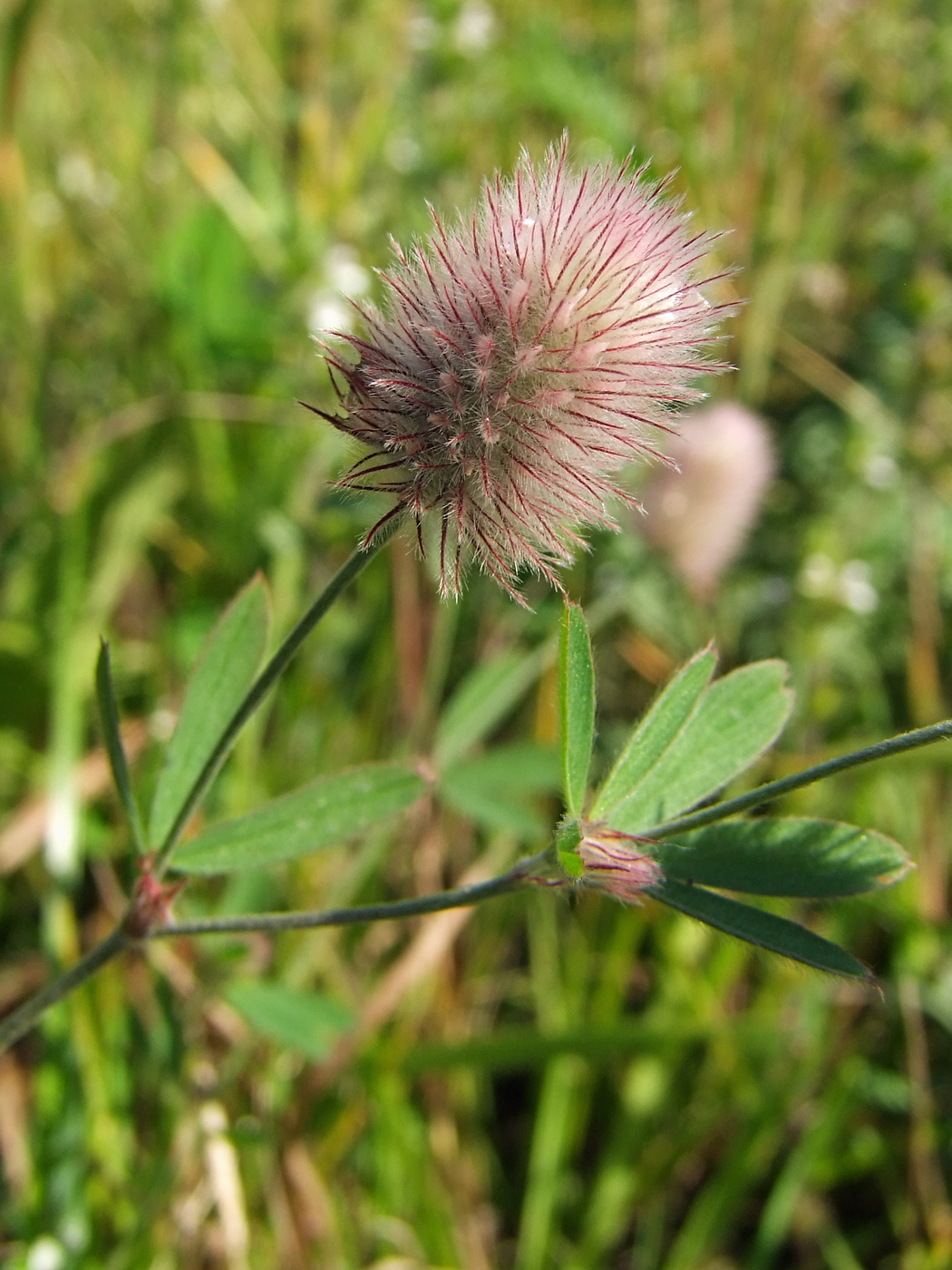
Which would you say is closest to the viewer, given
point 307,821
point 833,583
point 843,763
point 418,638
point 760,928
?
point 843,763

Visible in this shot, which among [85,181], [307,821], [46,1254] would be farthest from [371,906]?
[85,181]

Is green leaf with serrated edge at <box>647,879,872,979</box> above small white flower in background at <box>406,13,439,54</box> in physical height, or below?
below

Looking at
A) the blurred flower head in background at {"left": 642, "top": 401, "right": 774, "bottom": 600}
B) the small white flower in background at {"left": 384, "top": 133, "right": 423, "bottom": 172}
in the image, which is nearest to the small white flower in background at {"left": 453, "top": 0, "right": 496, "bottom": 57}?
the small white flower in background at {"left": 384, "top": 133, "right": 423, "bottom": 172}

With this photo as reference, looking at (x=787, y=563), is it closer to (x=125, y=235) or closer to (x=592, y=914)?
(x=592, y=914)

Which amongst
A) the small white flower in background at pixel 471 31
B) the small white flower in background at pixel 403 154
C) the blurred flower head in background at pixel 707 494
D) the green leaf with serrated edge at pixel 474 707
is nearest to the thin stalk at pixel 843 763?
the green leaf with serrated edge at pixel 474 707

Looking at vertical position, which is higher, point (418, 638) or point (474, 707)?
point (418, 638)

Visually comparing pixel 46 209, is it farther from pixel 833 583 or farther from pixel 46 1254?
pixel 46 1254

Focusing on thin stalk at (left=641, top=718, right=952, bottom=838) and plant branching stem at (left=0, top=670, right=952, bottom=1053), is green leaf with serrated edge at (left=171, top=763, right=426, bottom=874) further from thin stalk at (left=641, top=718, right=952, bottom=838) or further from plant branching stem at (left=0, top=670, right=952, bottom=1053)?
thin stalk at (left=641, top=718, right=952, bottom=838)
